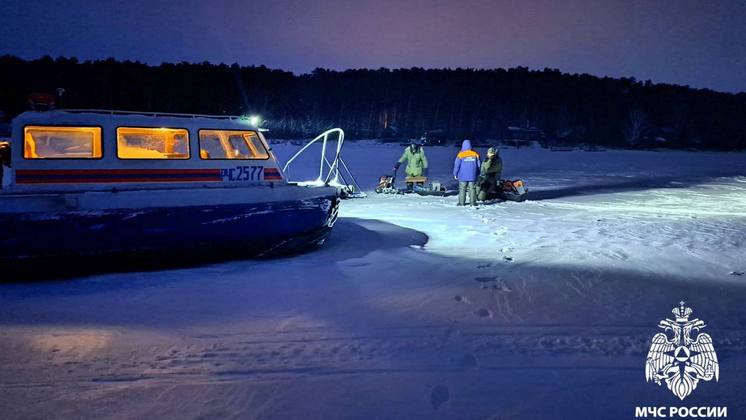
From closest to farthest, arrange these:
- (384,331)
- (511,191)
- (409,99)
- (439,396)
→ 1. (439,396)
2. (384,331)
3. (511,191)
4. (409,99)

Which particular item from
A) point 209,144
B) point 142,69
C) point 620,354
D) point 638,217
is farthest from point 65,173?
point 142,69

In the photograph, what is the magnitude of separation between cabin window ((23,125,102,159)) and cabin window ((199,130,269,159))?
119cm

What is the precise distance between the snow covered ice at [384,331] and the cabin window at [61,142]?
4.67 ft

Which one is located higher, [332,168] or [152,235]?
[332,168]

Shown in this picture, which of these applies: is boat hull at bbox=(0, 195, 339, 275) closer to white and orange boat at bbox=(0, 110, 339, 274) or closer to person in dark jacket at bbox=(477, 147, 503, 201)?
white and orange boat at bbox=(0, 110, 339, 274)

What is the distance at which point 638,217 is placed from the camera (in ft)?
33.4

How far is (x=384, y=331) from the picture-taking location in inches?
169

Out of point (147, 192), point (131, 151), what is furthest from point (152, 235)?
point (131, 151)

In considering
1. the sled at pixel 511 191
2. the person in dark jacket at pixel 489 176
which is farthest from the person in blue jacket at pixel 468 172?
the sled at pixel 511 191

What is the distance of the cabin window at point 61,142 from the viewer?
6.00 meters

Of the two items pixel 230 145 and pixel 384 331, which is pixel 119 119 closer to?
pixel 230 145

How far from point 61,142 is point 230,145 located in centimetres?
→ 188

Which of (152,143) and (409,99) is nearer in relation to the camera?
(152,143)

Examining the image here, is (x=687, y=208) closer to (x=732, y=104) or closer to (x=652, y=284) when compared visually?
(x=652, y=284)
